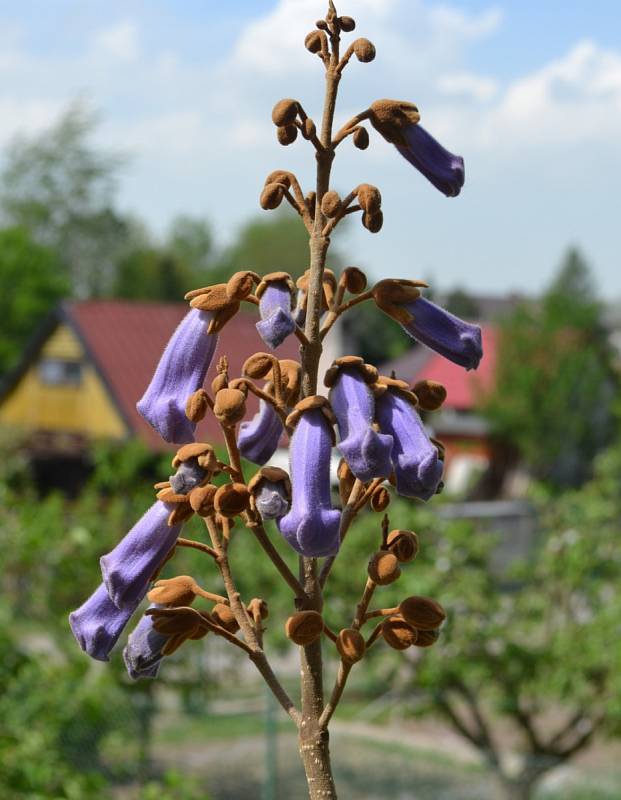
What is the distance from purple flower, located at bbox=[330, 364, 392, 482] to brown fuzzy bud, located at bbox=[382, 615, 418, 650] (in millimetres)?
301

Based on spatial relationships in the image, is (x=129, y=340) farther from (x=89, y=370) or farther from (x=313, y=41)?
(x=313, y=41)

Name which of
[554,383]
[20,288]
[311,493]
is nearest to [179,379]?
[311,493]

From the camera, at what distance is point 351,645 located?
201 cm

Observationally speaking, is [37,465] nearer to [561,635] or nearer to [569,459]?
[569,459]

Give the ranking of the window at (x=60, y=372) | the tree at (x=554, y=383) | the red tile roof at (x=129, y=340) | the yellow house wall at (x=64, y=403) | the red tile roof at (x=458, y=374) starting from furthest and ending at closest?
the red tile roof at (x=458, y=374), the tree at (x=554, y=383), the window at (x=60, y=372), the yellow house wall at (x=64, y=403), the red tile roof at (x=129, y=340)

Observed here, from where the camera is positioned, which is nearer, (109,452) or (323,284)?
(323,284)

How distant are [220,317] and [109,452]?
9.78m

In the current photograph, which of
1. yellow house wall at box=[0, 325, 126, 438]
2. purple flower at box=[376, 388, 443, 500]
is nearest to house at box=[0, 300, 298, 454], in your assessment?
yellow house wall at box=[0, 325, 126, 438]

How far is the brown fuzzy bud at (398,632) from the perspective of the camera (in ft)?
6.76

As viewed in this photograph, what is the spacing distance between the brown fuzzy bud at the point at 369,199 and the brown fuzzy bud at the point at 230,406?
0.40 metres

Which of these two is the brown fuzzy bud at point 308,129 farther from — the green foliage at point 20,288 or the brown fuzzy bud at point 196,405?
the green foliage at point 20,288

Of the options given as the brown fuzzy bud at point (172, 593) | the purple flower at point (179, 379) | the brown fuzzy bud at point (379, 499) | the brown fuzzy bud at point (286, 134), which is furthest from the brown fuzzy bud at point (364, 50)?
the brown fuzzy bud at point (172, 593)

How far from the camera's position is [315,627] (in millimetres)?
1937

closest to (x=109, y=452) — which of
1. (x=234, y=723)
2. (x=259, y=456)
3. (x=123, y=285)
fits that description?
(x=234, y=723)
